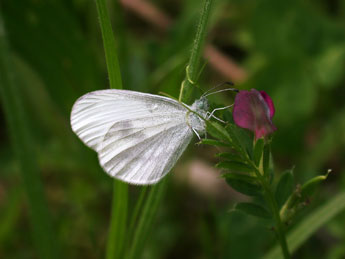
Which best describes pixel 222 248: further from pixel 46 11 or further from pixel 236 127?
pixel 46 11

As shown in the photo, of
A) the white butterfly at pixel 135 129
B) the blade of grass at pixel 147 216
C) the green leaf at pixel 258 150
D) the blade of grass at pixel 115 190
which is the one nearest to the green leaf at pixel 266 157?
the green leaf at pixel 258 150

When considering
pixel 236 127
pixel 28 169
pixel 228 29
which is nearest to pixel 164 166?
pixel 236 127

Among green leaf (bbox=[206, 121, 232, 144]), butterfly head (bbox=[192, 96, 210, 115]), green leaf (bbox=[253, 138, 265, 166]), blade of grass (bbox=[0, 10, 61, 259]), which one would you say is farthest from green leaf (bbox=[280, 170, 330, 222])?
blade of grass (bbox=[0, 10, 61, 259])

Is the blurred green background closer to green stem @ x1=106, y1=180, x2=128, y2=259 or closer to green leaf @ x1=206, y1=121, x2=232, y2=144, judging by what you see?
green stem @ x1=106, y1=180, x2=128, y2=259

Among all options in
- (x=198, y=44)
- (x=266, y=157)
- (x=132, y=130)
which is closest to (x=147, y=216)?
(x=132, y=130)

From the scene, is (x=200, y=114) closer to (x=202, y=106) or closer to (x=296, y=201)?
(x=202, y=106)

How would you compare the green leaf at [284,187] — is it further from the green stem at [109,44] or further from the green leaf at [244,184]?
the green stem at [109,44]
